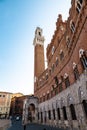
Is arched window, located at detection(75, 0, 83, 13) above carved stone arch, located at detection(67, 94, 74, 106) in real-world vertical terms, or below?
above

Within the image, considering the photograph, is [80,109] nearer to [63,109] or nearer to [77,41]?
[63,109]

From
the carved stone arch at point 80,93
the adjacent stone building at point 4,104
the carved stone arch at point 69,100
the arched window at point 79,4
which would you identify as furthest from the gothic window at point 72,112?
the adjacent stone building at point 4,104

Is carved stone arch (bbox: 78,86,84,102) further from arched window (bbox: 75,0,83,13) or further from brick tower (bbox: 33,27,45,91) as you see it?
brick tower (bbox: 33,27,45,91)

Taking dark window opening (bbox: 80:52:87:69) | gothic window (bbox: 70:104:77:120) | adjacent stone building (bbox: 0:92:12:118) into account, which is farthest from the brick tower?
adjacent stone building (bbox: 0:92:12:118)

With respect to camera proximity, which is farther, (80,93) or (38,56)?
(38,56)

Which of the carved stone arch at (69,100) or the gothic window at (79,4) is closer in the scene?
the gothic window at (79,4)

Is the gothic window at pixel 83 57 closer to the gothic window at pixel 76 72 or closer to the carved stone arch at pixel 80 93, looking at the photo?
the gothic window at pixel 76 72

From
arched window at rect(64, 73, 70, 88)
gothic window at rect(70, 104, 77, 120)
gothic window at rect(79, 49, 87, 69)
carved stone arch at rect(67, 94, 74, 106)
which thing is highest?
gothic window at rect(79, 49, 87, 69)

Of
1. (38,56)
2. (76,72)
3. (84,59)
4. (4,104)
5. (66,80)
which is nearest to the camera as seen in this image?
(84,59)

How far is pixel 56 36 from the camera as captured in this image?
19.0 metres

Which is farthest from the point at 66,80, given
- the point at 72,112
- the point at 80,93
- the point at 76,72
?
the point at 80,93

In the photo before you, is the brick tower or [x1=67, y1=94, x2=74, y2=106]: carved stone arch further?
the brick tower

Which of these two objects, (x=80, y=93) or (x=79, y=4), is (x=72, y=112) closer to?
(x=80, y=93)

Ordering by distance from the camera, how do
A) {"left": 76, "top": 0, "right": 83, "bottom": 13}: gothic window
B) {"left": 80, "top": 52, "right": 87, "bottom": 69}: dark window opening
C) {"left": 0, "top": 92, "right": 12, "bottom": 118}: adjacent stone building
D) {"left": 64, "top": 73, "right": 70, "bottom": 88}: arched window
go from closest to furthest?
{"left": 80, "top": 52, "right": 87, "bottom": 69}: dark window opening
{"left": 76, "top": 0, "right": 83, "bottom": 13}: gothic window
{"left": 64, "top": 73, "right": 70, "bottom": 88}: arched window
{"left": 0, "top": 92, "right": 12, "bottom": 118}: adjacent stone building
